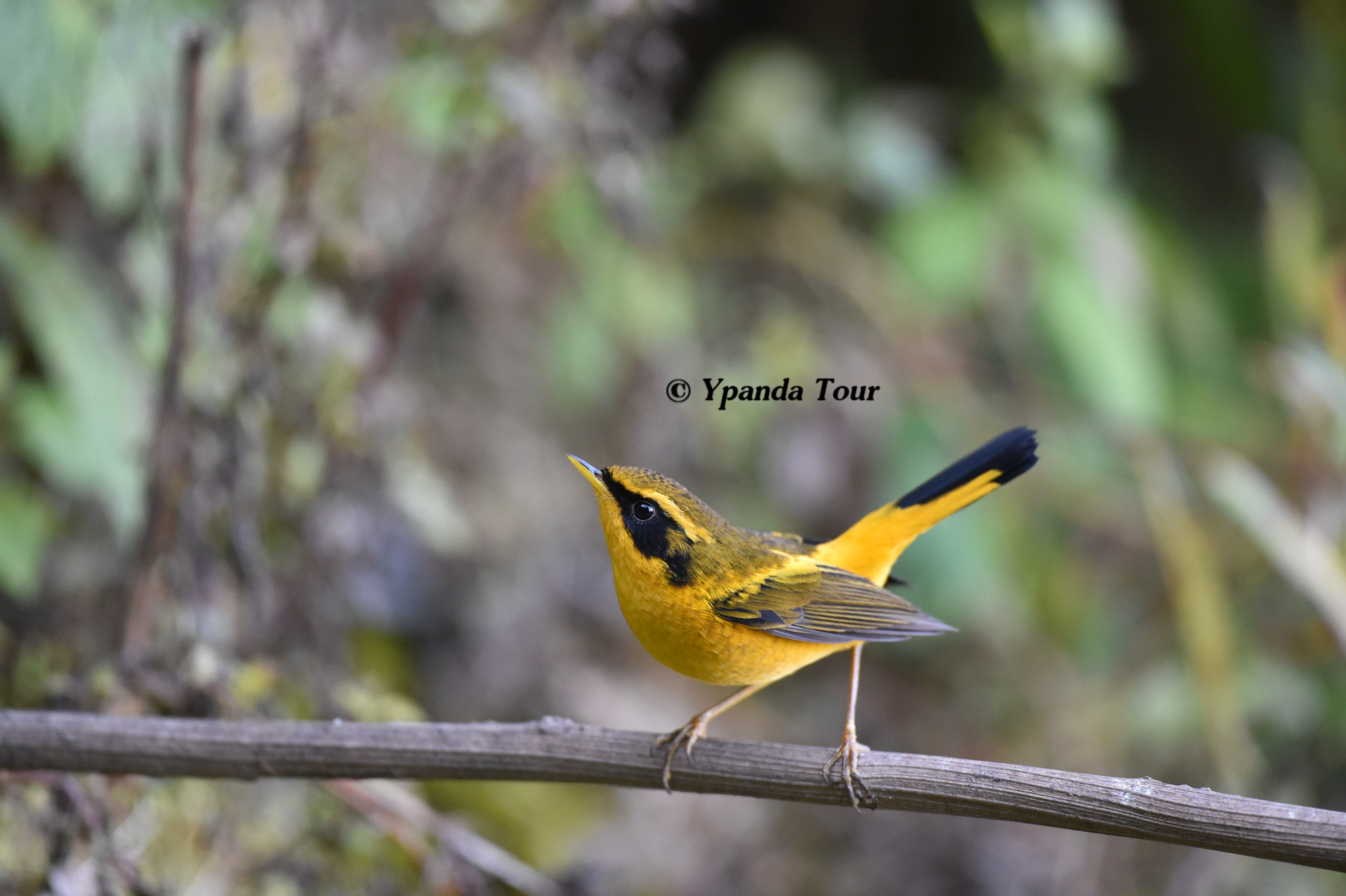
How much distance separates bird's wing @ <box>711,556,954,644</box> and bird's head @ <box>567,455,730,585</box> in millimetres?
93

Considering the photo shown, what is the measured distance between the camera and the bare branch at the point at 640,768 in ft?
3.90

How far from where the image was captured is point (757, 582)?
139 cm

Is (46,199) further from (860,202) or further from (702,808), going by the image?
(860,202)

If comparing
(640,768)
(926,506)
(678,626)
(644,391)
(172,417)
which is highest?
(644,391)

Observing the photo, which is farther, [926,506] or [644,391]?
[644,391]

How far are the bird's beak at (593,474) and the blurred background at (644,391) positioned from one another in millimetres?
1140

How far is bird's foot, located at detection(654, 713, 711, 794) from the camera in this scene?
1.42 metres

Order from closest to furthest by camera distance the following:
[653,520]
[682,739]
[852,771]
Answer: [653,520]
[852,771]
[682,739]

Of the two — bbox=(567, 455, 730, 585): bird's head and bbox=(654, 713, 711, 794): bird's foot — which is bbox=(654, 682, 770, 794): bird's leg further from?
bbox=(567, 455, 730, 585): bird's head

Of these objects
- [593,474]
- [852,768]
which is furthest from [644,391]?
[593,474]

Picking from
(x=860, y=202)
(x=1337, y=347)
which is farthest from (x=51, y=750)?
(x=860, y=202)

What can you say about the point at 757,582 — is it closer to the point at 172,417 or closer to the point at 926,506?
the point at 926,506

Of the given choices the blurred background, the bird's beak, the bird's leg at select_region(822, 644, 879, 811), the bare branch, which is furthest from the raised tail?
the blurred background

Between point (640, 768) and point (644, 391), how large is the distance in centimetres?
221
